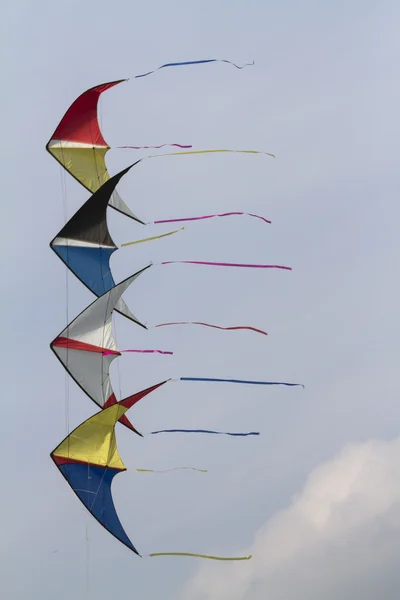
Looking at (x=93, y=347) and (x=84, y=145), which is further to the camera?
(x=84, y=145)

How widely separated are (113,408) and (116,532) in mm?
4625

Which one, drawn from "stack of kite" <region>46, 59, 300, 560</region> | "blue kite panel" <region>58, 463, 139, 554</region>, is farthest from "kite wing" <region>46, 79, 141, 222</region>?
"blue kite panel" <region>58, 463, 139, 554</region>

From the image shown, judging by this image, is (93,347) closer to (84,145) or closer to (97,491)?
(97,491)

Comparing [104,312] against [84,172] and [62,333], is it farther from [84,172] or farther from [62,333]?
[84,172]

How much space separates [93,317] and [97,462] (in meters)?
5.69

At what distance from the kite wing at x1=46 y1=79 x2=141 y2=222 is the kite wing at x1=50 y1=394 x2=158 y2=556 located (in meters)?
8.67

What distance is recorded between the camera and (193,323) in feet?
135

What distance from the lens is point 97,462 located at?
45.8 meters

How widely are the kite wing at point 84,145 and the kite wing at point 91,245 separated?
1.27m

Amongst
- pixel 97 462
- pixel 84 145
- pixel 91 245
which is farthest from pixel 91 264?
pixel 97 462

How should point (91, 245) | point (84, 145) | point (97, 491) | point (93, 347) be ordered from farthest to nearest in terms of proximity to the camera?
point (84, 145) → point (91, 245) → point (93, 347) → point (97, 491)

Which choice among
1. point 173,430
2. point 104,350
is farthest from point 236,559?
point 104,350

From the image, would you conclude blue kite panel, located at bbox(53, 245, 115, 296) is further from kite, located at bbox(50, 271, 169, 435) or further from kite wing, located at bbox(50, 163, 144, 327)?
kite, located at bbox(50, 271, 169, 435)

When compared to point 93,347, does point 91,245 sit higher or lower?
higher
